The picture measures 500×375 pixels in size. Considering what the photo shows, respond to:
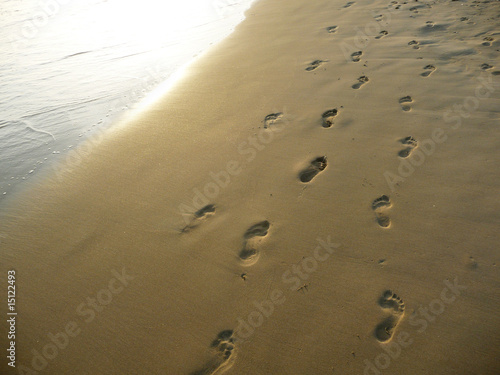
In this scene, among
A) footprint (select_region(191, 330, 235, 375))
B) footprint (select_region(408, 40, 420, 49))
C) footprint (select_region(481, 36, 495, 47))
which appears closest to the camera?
footprint (select_region(191, 330, 235, 375))

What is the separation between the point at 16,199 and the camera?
299 centimetres

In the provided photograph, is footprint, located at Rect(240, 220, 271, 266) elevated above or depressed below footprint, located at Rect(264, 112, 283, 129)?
below

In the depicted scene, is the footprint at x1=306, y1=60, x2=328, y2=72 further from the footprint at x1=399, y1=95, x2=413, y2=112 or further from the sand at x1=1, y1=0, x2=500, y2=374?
the footprint at x1=399, y1=95, x2=413, y2=112

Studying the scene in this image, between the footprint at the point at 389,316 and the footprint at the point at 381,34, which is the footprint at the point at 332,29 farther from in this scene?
the footprint at the point at 389,316

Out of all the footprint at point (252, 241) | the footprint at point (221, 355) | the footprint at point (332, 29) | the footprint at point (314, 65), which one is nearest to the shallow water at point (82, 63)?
the footprint at point (332, 29)

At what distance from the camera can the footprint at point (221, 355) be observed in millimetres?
1768

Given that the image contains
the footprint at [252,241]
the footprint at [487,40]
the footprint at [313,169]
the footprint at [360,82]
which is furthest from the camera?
the footprint at [487,40]

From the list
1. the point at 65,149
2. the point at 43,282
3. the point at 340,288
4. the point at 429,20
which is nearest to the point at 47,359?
the point at 43,282

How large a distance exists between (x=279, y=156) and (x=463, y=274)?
1771 mm

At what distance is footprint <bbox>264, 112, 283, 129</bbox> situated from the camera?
332cm

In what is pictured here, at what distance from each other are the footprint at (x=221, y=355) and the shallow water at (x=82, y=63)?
113 inches

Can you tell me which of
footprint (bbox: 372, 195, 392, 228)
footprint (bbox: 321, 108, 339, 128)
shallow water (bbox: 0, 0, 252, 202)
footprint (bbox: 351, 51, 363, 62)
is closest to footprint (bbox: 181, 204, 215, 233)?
footprint (bbox: 372, 195, 392, 228)

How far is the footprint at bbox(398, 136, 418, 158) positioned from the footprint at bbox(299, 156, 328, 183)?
74cm

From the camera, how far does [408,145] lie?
284 centimetres
